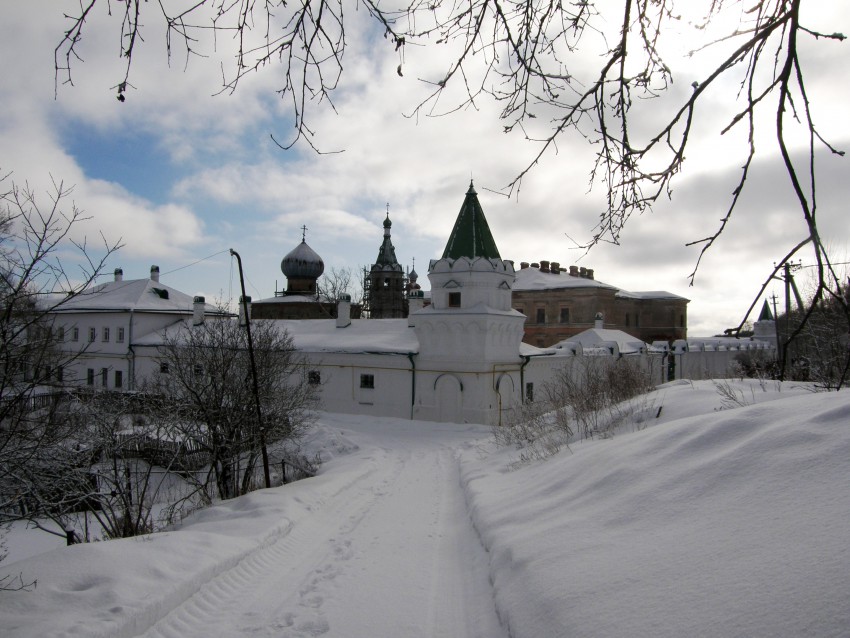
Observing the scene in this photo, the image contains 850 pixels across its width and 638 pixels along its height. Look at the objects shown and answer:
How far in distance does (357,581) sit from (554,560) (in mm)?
2563

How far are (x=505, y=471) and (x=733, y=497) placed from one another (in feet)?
24.6

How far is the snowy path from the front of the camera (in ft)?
17.5

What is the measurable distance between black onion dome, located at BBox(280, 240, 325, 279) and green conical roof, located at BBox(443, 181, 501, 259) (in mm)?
35366

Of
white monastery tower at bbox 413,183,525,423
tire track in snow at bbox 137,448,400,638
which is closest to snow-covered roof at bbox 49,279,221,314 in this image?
white monastery tower at bbox 413,183,525,423

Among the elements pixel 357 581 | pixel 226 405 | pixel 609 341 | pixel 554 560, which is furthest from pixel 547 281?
pixel 554 560

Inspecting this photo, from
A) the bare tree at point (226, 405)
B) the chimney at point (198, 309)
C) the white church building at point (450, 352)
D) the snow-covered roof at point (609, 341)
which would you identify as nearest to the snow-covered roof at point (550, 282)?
the snow-covered roof at point (609, 341)

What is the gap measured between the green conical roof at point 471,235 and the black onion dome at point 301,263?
116 feet

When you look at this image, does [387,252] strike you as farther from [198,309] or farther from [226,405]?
[226,405]

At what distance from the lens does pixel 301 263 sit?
59.0 m

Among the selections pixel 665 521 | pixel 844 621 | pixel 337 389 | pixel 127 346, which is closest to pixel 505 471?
pixel 665 521

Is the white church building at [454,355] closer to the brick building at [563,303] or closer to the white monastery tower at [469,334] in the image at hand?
the white monastery tower at [469,334]

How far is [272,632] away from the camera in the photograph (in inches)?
207

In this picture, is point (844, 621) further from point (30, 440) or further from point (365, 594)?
point (30, 440)

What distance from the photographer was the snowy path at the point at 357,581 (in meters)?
5.33
